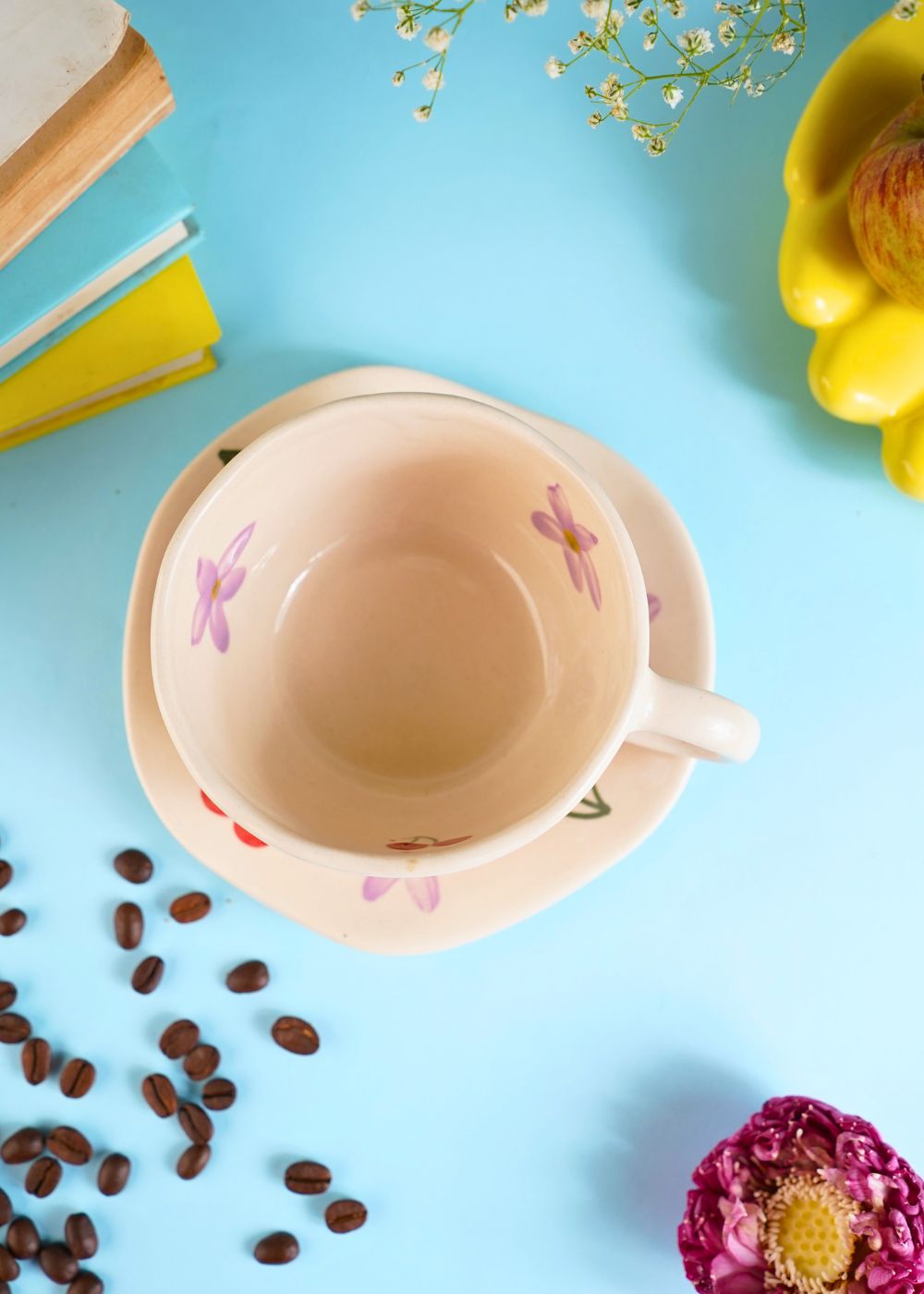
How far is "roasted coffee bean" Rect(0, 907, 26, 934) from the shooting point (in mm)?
807

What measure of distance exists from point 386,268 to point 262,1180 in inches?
26.6

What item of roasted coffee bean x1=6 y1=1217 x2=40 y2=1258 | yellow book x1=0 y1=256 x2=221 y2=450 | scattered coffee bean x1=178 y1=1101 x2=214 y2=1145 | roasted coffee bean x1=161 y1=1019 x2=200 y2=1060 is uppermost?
yellow book x1=0 y1=256 x2=221 y2=450

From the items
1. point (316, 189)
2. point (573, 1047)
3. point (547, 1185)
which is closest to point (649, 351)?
point (316, 189)

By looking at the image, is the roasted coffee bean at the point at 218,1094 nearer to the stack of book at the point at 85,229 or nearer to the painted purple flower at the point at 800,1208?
the painted purple flower at the point at 800,1208

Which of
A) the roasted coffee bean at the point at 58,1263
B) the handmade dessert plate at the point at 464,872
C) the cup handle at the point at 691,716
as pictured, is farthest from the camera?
the roasted coffee bean at the point at 58,1263

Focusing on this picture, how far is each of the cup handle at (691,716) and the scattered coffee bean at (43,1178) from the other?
55 centimetres

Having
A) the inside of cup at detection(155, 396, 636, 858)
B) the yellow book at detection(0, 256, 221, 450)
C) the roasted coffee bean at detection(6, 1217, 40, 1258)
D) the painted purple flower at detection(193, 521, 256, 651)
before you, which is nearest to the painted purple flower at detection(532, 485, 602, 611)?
the inside of cup at detection(155, 396, 636, 858)

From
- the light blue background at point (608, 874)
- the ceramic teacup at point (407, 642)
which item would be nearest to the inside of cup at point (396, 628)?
the ceramic teacup at point (407, 642)

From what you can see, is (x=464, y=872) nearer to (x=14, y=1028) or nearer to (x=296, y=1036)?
(x=296, y=1036)

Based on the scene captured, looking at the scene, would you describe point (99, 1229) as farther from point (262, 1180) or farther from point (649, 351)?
point (649, 351)

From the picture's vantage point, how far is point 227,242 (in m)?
0.85

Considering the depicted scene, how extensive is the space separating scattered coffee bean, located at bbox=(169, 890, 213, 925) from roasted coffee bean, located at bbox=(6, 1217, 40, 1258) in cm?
25

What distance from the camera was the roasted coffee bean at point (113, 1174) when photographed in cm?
81

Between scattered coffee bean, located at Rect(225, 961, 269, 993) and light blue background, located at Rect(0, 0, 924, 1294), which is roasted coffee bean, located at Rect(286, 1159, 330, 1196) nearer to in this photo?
light blue background, located at Rect(0, 0, 924, 1294)
